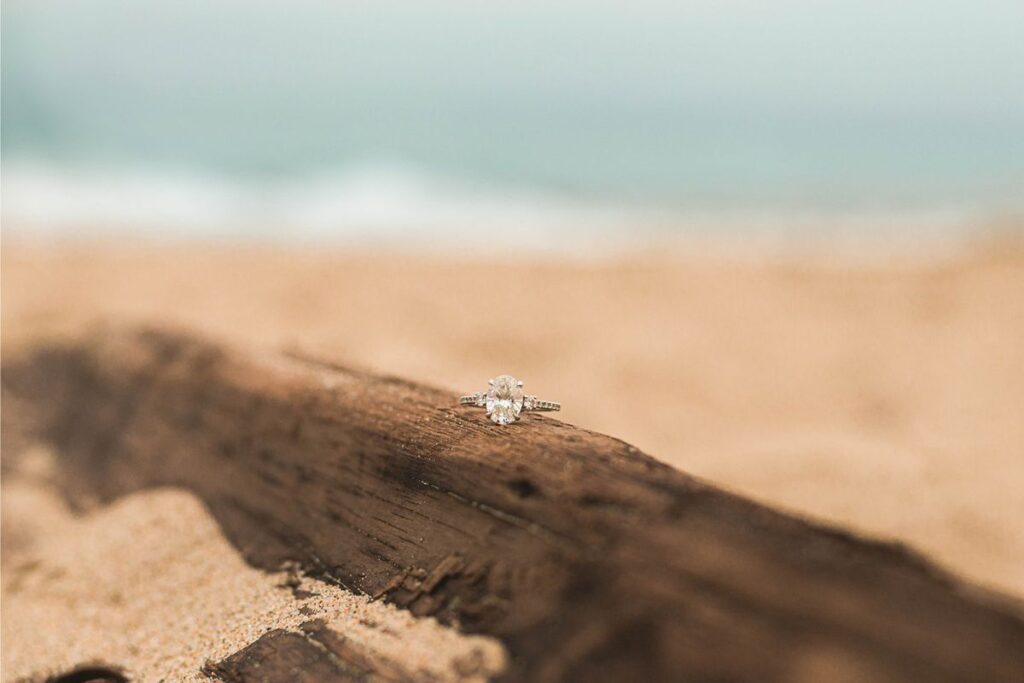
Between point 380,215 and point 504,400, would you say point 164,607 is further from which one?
point 380,215

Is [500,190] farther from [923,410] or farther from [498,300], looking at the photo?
[923,410]

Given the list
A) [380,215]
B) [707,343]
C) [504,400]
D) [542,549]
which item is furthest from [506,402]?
[380,215]

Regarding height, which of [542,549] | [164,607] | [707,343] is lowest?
[164,607]

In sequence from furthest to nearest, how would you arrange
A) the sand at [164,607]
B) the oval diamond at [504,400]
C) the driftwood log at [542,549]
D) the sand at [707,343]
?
the sand at [707,343] → the oval diamond at [504,400] → the sand at [164,607] → the driftwood log at [542,549]

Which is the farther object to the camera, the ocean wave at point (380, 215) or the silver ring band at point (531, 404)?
the ocean wave at point (380, 215)

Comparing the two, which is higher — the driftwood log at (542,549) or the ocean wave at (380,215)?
the ocean wave at (380,215)

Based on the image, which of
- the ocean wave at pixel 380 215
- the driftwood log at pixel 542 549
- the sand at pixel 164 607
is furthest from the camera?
the ocean wave at pixel 380 215

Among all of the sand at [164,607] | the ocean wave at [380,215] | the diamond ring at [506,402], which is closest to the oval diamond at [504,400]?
the diamond ring at [506,402]

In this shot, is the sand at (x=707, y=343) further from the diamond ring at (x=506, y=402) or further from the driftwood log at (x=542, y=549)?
the diamond ring at (x=506, y=402)
